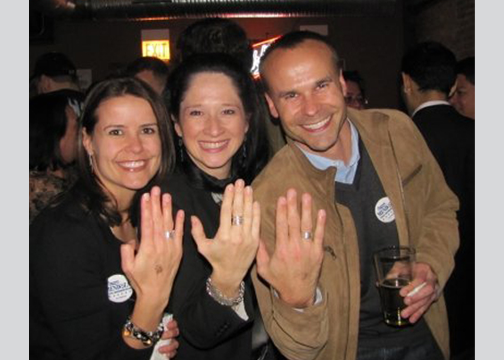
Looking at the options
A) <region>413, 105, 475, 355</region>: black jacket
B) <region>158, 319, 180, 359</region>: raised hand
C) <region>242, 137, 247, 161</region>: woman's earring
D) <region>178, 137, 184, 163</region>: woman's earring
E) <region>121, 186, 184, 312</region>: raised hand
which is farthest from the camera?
<region>413, 105, 475, 355</region>: black jacket

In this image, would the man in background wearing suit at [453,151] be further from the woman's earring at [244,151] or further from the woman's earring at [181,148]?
the woman's earring at [181,148]

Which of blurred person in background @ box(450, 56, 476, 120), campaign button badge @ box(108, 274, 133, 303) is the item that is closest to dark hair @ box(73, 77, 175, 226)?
campaign button badge @ box(108, 274, 133, 303)

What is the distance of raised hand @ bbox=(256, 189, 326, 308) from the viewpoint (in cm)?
147

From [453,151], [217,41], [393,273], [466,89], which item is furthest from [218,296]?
[466,89]

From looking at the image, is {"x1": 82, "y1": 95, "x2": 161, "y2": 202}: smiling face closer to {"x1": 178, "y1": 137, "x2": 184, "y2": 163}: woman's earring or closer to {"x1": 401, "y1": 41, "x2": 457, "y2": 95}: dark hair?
{"x1": 178, "y1": 137, "x2": 184, "y2": 163}: woman's earring

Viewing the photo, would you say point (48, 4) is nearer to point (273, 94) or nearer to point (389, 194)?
point (273, 94)

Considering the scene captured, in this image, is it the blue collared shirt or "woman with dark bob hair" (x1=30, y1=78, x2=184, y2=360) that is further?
the blue collared shirt

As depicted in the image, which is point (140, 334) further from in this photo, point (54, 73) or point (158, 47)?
point (158, 47)

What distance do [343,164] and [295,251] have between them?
599 millimetres

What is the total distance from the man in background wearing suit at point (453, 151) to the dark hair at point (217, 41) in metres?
1.34

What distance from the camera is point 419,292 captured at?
5.38 ft

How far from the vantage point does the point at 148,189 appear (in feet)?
6.41

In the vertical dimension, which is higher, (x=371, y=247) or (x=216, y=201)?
(x=216, y=201)

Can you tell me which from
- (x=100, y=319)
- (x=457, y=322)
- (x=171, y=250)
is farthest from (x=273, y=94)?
(x=457, y=322)
